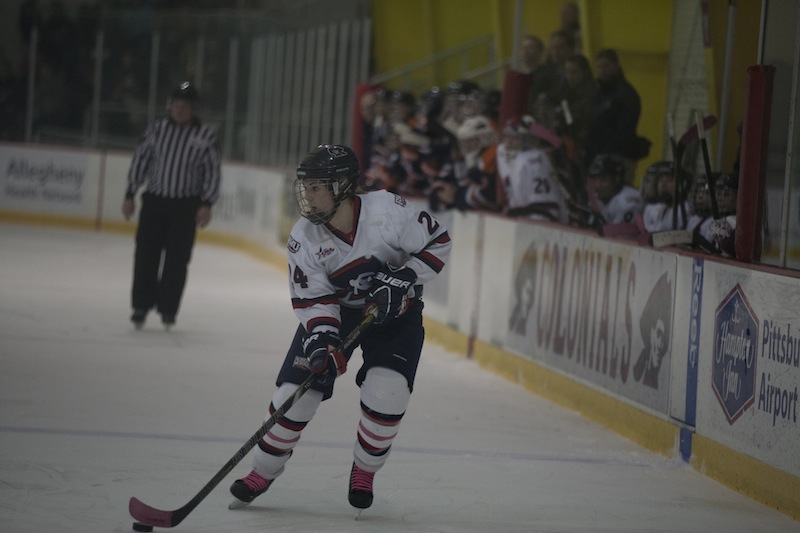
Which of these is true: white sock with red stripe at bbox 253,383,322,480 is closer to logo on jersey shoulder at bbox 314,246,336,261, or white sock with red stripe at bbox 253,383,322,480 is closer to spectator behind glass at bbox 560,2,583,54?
logo on jersey shoulder at bbox 314,246,336,261

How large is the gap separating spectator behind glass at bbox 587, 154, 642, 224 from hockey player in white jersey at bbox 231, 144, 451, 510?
121 inches

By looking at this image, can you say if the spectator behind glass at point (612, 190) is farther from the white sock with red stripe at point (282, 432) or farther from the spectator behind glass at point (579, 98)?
the white sock with red stripe at point (282, 432)

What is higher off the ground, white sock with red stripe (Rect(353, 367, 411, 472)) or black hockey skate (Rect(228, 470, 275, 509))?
white sock with red stripe (Rect(353, 367, 411, 472))

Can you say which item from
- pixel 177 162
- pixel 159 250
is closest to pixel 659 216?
pixel 177 162

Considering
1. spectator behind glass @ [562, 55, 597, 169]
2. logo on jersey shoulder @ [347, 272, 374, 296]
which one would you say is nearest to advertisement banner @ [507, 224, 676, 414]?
spectator behind glass @ [562, 55, 597, 169]

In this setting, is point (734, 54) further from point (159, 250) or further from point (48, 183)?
point (48, 183)

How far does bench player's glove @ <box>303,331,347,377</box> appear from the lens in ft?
13.9

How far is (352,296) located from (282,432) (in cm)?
51

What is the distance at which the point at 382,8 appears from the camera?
15766mm

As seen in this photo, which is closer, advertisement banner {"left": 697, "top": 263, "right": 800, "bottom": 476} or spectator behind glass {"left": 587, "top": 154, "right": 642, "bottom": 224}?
advertisement banner {"left": 697, "top": 263, "right": 800, "bottom": 476}

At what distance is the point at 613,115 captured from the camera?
7910 mm

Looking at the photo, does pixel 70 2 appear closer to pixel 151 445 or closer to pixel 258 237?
pixel 258 237

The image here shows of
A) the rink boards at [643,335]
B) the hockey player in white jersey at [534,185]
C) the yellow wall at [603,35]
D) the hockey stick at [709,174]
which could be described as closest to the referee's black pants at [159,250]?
the rink boards at [643,335]

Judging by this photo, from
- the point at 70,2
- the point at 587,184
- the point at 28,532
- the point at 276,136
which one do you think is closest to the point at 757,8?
the point at 587,184
